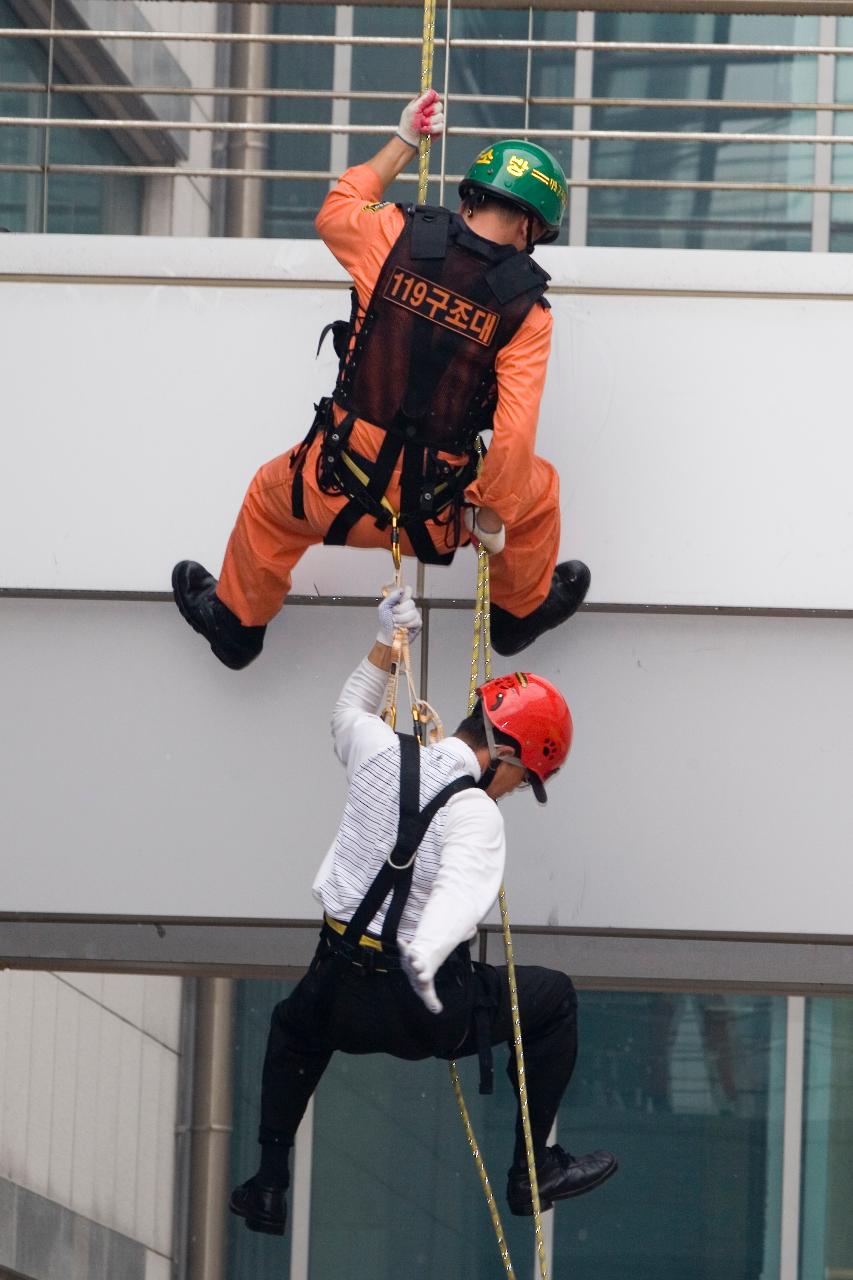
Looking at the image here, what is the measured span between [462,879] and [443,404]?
1.37 meters

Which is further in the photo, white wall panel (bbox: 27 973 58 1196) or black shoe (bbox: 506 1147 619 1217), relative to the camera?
white wall panel (bbox: 27 973 58 1196)

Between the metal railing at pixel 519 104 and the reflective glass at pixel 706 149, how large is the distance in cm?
4

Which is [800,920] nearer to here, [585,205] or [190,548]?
[190,548]

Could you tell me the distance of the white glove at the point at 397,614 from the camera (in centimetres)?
472

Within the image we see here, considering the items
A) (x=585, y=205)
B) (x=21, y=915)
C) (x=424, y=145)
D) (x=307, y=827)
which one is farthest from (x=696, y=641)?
(x=585, y=205)

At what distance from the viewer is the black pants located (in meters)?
4.55

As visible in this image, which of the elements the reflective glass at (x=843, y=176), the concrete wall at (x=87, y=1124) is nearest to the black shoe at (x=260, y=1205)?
the concrete wall at (x=87, y=1124)

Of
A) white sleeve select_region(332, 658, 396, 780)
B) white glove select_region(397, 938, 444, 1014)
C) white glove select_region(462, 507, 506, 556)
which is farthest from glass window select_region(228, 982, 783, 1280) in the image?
white glove select_region(397, 938, 444, 1014)

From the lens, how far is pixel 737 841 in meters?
5.67

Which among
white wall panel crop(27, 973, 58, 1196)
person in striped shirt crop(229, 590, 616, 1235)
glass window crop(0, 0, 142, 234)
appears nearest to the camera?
person in striped shirt crop(229, 590, 616, 1235)

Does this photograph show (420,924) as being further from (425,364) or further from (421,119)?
(421,119)

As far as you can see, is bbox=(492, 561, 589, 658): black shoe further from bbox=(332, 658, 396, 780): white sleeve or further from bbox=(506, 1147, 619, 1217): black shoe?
bbox=(506, 1147, 619, 1217): black shoe

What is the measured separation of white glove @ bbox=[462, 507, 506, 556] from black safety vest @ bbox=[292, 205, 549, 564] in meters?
0.03

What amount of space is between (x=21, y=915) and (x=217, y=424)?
162 cm
